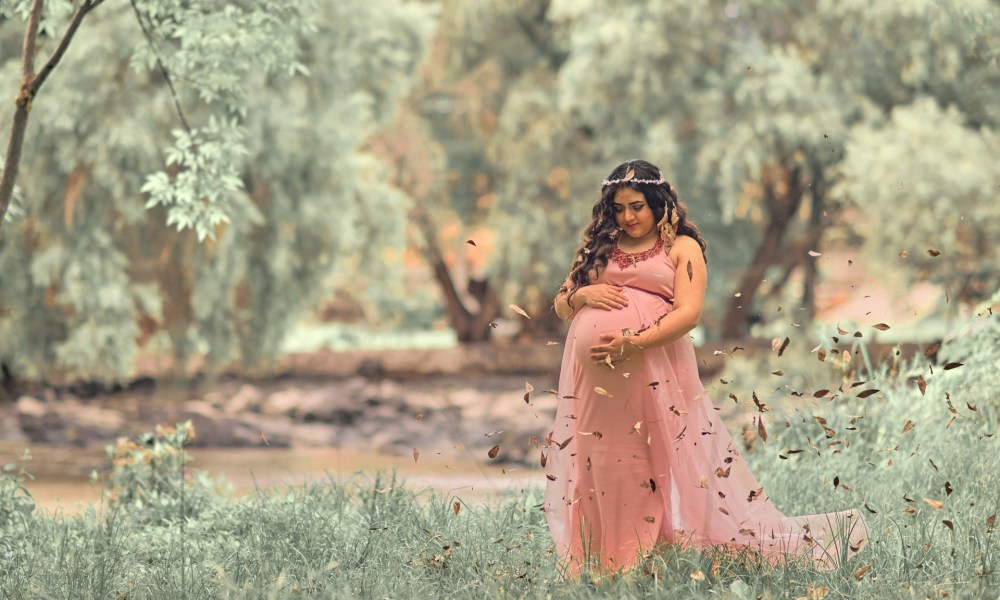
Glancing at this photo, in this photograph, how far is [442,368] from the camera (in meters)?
26.5

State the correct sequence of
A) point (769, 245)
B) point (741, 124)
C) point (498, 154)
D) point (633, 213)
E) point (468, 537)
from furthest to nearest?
1. point (498, 154)
2. point (769, 245)
3. point (741, 124)
4. point (468, 537)
5. point (633, 213)

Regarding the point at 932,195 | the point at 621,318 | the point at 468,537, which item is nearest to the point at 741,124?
the point at 932,195

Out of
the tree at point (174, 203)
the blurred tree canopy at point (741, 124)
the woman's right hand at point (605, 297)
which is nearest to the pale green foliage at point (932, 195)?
the blurred tree canopy at point (741, 124)

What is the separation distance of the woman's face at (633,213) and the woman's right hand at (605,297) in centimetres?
25

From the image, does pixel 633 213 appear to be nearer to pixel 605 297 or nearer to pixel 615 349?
pixel 605 297

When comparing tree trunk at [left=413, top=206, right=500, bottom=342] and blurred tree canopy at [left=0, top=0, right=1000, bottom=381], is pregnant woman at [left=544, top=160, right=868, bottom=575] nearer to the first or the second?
blurred tree canopy at [left=0, top=0, right=1000, bottom=381]

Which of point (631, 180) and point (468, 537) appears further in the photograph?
point (468, 537)

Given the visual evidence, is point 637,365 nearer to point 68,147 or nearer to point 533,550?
point 533,550

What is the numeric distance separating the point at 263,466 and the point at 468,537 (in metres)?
9.19

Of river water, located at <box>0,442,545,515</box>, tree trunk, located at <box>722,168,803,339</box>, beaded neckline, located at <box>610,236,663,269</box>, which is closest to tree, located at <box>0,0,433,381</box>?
river water, located at <box>0,442,545,515</box>

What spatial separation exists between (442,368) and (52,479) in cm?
1397

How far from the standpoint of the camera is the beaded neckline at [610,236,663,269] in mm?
5285

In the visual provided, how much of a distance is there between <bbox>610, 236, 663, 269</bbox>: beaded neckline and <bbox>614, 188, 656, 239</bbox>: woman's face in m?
0.07

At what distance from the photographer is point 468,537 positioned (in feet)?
20.1
